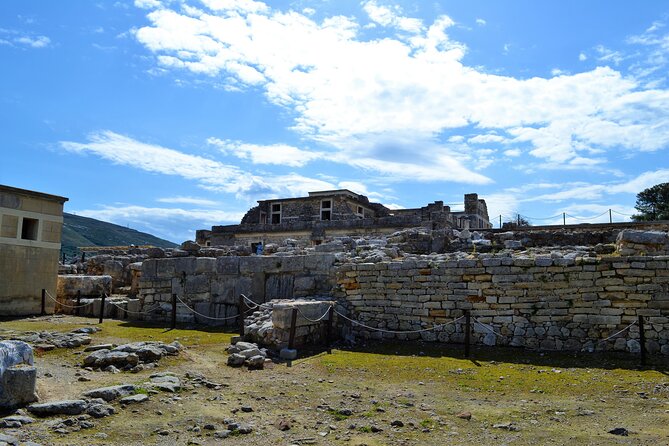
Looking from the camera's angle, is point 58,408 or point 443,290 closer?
point 58,408

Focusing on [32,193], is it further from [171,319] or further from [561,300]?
[561,300]

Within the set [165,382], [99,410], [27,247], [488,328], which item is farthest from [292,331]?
[27,247]

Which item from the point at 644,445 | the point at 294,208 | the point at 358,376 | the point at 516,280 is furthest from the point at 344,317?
the point at 294,208

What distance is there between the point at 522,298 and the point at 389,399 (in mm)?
5086

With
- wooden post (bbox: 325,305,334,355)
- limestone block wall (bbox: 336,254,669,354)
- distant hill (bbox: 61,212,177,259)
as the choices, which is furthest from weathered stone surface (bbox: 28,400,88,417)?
distant hill (bbox: 61,212,177,259)

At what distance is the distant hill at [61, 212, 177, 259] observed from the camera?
6344 centimetres

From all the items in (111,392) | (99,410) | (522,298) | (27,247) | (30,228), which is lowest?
(99,410)

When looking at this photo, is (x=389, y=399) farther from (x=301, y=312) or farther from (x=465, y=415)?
(x=301, y=312)

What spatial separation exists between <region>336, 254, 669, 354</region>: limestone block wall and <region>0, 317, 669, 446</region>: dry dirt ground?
0.63 meters

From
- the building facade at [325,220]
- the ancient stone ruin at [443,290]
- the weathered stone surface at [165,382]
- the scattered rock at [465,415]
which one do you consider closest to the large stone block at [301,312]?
the ancient stone ruin at [443,290]

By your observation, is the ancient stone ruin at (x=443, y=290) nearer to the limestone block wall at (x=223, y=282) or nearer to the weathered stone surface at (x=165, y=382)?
the limestone block wall at (x=223, y=282)

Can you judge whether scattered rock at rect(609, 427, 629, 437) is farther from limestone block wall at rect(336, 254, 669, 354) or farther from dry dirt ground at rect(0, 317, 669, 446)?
limestone block wall at rect(336, 254, 669, 354)

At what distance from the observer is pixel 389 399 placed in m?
8.07

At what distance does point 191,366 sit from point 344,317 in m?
4.05
